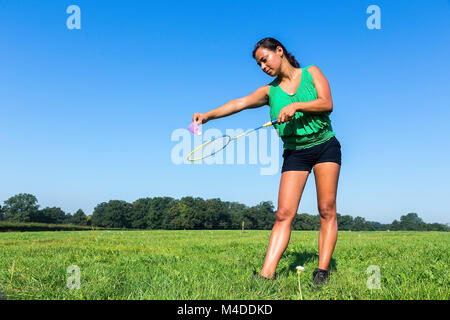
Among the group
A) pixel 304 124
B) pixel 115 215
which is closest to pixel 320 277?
pixel 304 124

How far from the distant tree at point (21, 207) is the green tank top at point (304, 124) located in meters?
117

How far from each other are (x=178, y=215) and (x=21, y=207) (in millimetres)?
53414

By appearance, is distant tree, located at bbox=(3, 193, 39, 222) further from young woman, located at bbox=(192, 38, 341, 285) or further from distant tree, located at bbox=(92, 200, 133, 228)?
young woman, located at bbox=(192, 38, 341, 285)

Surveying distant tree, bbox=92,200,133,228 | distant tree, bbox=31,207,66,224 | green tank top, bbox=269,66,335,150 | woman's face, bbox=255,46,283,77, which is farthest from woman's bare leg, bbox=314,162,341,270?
distant tree, bbox=31,207,66,224

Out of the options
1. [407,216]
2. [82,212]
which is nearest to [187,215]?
[82,212]

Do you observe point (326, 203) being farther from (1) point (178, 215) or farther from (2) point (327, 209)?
(1) point (178, 215)

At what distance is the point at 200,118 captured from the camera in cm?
392

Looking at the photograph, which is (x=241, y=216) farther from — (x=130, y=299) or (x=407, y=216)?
(x=130, y=299)

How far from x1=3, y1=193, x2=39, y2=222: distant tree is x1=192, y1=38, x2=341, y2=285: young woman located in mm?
117133

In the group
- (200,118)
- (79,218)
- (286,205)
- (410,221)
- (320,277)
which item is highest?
(200,118)

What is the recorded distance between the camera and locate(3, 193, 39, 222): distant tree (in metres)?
103

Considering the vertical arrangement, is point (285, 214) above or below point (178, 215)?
above

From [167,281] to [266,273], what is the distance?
3.46 feet

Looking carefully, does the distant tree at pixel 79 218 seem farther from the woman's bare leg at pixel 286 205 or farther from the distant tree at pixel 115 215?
the woman's bare leg at pixel 286 205
